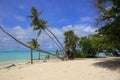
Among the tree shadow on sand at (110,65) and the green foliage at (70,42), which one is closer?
the tree shadow on sand at (110,65)

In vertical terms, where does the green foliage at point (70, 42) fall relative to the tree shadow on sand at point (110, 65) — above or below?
above

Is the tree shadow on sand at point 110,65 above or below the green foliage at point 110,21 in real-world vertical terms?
below

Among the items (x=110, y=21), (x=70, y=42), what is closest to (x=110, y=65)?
(x=110, y=21)

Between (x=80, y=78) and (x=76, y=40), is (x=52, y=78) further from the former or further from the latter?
(x=76, y=40)

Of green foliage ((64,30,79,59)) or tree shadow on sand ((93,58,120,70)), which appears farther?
green foliage ((64,30,79,59))

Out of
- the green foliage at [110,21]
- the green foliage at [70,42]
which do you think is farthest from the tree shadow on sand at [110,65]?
the green foliage at [70,42]

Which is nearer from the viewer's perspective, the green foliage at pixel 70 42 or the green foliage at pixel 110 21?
the green foliage at pixel 110 21

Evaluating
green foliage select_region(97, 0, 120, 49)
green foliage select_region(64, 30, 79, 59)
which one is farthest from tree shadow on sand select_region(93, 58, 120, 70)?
green foliage select_region(64, 30, 79, 59)

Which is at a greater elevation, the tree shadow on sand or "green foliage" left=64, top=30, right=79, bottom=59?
"green foliage" left=64, top=30, right=79, bottom=59

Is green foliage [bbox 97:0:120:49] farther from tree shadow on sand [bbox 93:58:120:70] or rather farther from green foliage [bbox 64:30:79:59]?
green foliage [bbox 64:30:79:59]

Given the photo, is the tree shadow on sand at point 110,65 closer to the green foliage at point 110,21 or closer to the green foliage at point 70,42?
the green foliage at point 110,21

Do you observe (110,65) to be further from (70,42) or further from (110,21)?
(70,42)

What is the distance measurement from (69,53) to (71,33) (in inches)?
153

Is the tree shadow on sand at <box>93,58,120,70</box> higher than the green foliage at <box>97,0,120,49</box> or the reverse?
the reverse
